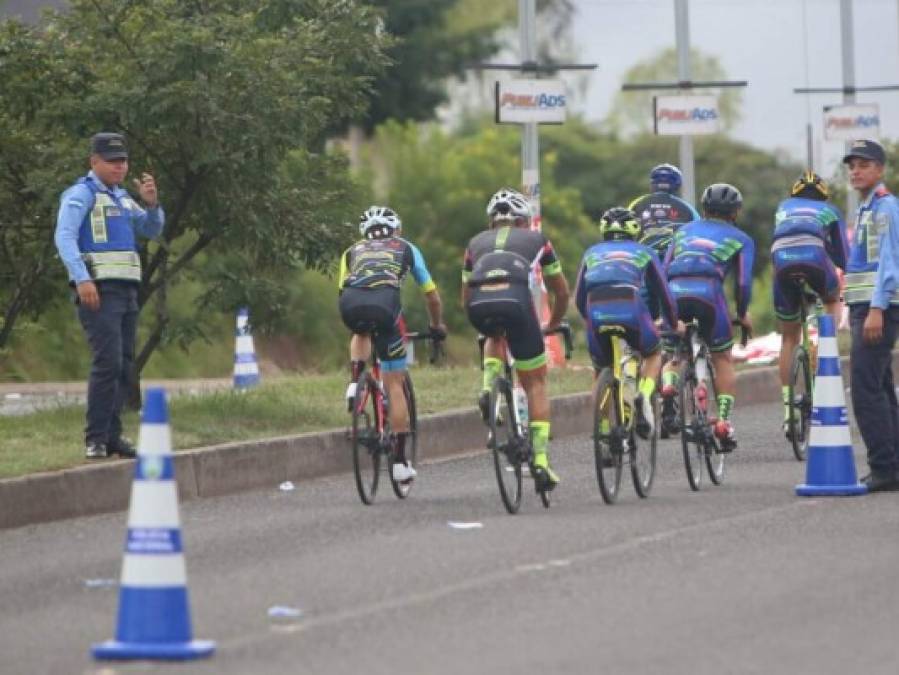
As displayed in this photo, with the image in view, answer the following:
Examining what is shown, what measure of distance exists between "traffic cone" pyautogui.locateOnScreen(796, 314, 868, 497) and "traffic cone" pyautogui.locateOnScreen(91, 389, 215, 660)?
6138 millimetres

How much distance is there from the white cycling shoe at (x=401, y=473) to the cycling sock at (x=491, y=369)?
100cm

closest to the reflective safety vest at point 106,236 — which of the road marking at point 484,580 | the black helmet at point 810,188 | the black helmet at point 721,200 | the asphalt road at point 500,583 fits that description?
the asphalt road at point 500,583

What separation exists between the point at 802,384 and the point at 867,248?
3.17 m

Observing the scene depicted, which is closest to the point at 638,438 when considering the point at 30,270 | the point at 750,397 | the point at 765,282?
the point at 30,270

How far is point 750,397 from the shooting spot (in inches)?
961

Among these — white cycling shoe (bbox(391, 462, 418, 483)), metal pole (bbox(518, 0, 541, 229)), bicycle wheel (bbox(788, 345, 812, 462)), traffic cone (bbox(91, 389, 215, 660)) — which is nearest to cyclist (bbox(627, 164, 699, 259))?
bicycle wheel (bbox(788, 345, 812, 462))

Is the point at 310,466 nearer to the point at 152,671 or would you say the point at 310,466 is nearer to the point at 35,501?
the point at 35,501

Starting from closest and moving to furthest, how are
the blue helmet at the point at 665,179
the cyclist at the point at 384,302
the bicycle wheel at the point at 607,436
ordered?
the bicycle wheel at the point at 607,436
the cyclist at the point at 384,302
the blue helmet at the point at 665,179

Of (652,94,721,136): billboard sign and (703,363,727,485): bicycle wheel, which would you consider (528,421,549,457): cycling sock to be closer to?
(703,363,727,485): bicycle wheel

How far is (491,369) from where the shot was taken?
14531 mm

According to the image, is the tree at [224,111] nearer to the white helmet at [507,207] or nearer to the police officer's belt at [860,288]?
the white helmet at [507,207]

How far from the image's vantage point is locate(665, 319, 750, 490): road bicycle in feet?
51.2

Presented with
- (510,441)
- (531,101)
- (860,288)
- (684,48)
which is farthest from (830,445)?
(684,48)

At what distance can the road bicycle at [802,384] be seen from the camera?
1783 cm
